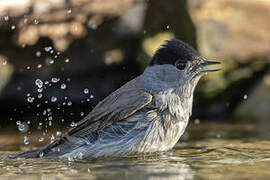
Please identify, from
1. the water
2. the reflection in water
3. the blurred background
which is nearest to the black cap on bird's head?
the water

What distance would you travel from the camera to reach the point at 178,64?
20.2ft

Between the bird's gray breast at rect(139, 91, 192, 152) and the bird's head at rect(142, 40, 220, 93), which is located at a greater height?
the bird's head at rect(142, 40, 220, 93)

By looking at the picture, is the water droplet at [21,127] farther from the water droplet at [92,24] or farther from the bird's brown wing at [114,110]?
the bird's brown wing at [114,110]

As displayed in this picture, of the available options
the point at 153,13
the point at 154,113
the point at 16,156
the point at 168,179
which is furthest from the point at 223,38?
the point at 168,179

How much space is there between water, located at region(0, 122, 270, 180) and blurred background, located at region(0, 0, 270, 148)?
2227 mm

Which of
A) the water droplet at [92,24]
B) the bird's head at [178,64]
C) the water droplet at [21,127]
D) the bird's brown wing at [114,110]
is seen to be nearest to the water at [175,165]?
the bird's brown wing at [114,110]

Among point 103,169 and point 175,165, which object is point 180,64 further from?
point 103,169

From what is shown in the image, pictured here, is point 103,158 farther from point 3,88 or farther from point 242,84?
point 242,84

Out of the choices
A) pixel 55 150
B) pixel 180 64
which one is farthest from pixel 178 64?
pixel 55 150

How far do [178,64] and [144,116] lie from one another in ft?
2.66

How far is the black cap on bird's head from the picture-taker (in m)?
6.09

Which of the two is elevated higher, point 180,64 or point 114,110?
point 180,64

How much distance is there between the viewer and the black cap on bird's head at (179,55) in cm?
609

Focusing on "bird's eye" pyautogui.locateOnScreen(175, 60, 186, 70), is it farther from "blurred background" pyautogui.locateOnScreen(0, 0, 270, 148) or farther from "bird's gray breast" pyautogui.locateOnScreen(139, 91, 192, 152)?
"blurred background" pyautogui.locateOnScreen(0, 0, 270, 148)
